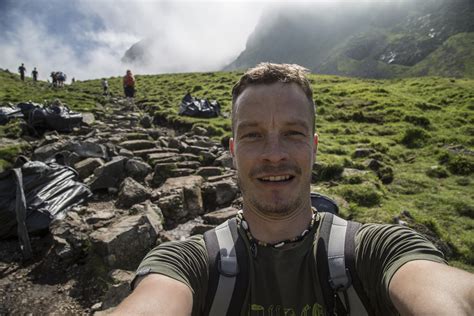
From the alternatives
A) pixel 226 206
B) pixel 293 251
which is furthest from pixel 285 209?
pixel 226 206

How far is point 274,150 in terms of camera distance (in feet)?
10.1

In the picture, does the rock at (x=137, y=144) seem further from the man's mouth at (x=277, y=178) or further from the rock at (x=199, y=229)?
the man's mouth at (x=277, y=178)

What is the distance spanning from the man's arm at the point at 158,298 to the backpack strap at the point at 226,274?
21cm

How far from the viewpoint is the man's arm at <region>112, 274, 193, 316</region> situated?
2.17 metres

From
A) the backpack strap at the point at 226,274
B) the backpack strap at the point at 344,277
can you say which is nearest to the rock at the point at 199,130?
the backpack strap at the point at 226,274

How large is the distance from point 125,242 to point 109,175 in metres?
3.43

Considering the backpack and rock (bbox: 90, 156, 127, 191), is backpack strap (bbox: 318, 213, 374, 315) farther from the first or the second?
rock (bbox: 90, 156, 127, 191)

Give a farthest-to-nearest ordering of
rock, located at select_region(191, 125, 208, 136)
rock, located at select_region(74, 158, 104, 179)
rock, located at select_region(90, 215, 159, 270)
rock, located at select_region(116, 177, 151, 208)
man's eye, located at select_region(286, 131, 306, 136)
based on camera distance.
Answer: rock, located at select_region(191, 125, 208, 136) < rock, located at select_region(74, 158, 104, 179) < rock, located at select_region(116, 177, 151, 208) < rock, located at select_region(90, 215, 159, 270) < man's eye, located at select_region(286, 131, 306, 136)

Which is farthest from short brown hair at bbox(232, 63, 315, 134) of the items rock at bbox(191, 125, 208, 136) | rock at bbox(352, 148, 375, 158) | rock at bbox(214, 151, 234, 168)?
rock at bbox(191, 125, 208, 136)

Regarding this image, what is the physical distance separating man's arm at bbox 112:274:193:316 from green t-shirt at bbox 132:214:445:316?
6 centimetres

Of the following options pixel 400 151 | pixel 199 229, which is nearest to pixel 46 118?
pixel 199 229

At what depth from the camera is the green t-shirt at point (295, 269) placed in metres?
2.41

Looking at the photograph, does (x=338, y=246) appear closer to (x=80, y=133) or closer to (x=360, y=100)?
(x=80, y=133)

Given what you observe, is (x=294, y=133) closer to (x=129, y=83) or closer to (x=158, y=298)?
(x=158, y=298)
